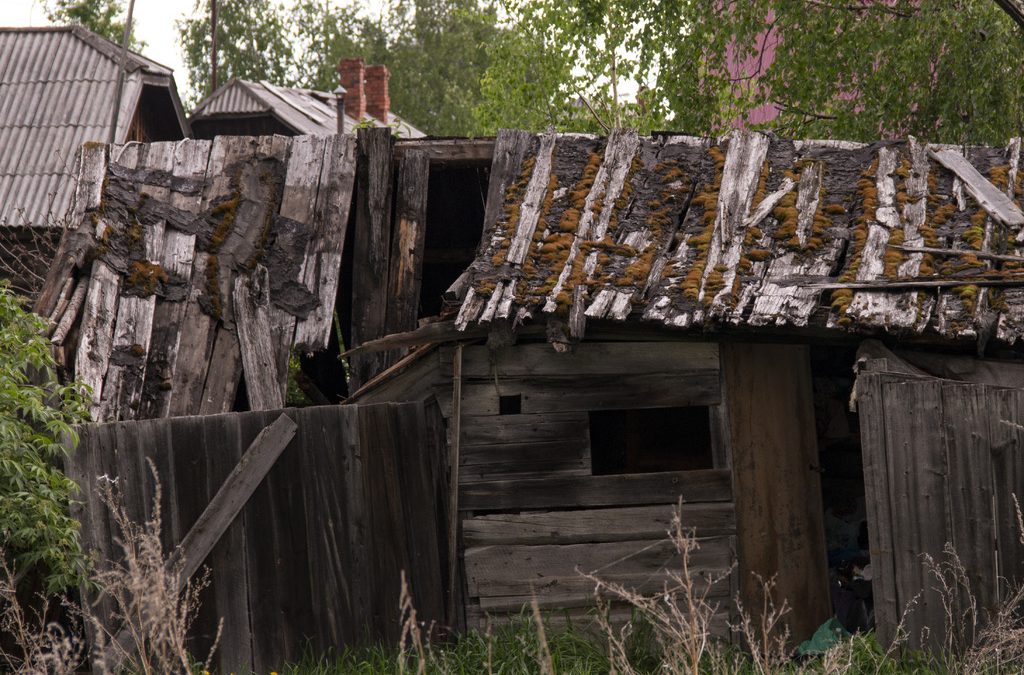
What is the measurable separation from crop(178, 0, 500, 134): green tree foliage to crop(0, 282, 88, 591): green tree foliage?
102 ft

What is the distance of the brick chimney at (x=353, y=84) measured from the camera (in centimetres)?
3050

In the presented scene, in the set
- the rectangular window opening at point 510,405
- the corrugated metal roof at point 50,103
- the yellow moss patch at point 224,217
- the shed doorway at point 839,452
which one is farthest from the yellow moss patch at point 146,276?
the corrugated metal roof at point 50,103

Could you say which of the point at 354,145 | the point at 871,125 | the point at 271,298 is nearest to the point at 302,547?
the point at 271,298

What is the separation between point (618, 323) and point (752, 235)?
1.11 metres

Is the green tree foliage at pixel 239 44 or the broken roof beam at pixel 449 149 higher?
the green tree foliage at pixel 239 44

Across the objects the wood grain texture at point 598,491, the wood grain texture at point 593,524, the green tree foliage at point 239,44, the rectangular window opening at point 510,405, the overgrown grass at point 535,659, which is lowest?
the overgrown grass at point 535,659

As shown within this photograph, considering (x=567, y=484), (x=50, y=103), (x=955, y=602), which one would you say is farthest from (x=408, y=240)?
(x=50, y=103)

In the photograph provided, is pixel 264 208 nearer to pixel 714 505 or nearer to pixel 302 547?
pixel 302 547

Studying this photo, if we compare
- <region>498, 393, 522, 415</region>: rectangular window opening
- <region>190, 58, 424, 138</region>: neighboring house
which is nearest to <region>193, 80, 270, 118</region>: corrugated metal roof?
<region>190, 58, 424, 138</region>: neighboring house

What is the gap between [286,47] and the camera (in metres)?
39.7

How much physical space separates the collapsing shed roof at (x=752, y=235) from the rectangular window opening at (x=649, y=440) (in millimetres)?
2196

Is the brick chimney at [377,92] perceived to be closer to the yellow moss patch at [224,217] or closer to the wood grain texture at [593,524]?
the yellow moss patch at [224,217]

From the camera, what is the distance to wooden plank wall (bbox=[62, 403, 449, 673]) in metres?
6.29

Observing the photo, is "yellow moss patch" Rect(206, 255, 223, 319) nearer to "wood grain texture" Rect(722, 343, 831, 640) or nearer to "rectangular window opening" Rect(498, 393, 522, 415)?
"rectangular window opening" Rect(498, 393, 522, 415)
